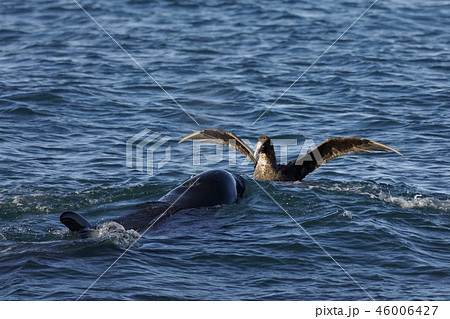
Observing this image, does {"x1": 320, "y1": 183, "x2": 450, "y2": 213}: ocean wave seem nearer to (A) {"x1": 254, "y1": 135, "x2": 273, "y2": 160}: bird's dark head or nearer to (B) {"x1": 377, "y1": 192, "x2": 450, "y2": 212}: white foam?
(B) {"x1": 377, "y1": 192, "x2": 450, "y2": 212}: white foam

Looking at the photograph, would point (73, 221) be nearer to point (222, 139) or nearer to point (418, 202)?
point (222, 139)

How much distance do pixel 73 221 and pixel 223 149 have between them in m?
5.58

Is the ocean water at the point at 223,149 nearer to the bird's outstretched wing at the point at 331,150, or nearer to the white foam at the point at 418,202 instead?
the white foam at the point at 418,202

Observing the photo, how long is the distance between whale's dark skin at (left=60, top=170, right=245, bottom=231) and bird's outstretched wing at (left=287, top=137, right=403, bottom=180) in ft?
5.11

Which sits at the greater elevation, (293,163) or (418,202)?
(293,163)

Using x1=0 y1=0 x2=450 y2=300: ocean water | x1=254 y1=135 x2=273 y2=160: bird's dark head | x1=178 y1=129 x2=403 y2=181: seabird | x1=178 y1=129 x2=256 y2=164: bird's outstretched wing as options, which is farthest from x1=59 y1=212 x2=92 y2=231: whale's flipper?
x1=178 y1=129 x2=256 y2=164: bird's outstretched wing

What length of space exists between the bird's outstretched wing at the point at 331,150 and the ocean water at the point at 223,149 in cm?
40

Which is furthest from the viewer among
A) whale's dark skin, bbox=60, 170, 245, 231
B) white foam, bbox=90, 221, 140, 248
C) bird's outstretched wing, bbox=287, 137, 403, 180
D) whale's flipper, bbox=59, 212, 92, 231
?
bird's outstretched wing, bbox=287, 137, 403, 180

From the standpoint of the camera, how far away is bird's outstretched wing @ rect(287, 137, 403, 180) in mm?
9797

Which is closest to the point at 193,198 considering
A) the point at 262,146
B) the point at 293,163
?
the point at 262,146

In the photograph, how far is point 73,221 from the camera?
7199 millimetres

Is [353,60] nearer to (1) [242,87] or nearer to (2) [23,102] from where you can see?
(1) [242,87]

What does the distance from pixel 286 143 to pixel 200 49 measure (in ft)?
20.4

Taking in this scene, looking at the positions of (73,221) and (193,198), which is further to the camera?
(193,198)
